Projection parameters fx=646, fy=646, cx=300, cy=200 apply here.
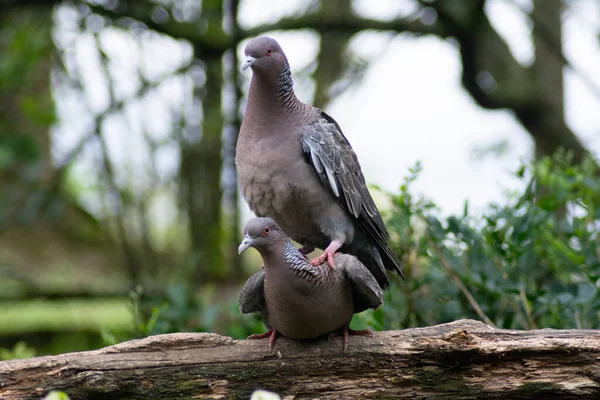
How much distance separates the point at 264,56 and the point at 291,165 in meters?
0.55

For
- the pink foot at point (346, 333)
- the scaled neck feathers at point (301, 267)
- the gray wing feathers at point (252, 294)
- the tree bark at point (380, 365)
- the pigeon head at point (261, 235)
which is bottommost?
the tree bark at point (380, 365)

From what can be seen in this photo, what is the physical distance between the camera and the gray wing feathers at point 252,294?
2.87 m

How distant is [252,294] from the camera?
113 inches

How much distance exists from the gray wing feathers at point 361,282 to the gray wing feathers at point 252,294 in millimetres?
360

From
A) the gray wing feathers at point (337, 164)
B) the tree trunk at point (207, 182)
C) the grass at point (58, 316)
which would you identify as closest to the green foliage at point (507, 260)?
the gray wing feathers at point (337, 164)

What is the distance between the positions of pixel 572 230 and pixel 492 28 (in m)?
3.14

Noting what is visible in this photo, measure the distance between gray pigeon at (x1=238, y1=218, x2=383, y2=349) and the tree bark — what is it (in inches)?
4.5

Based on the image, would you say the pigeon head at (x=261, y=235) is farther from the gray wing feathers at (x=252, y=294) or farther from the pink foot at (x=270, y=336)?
the pink foot at (x=270, y=336)

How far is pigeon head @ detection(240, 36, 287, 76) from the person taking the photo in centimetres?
312

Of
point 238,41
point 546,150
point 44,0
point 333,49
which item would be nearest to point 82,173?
point 44,0

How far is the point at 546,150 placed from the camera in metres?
6.75

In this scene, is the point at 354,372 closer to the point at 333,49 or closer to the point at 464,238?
the point at 464,238

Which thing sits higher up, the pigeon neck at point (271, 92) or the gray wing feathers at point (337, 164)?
the pigeon neck at point (271, 92)

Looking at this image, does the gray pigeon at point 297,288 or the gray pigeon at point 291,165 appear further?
the gray pigeon at point 291,165
